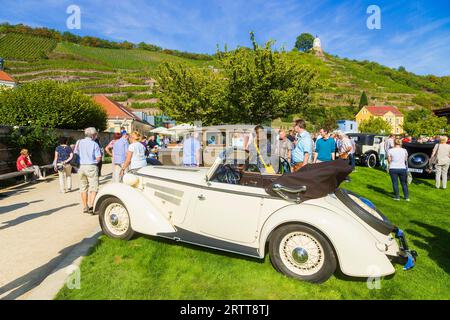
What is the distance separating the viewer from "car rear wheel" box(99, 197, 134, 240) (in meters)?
4.91

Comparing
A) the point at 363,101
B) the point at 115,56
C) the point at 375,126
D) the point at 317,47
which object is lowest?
the point at 375,126

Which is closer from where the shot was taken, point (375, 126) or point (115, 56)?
point (375, 126)

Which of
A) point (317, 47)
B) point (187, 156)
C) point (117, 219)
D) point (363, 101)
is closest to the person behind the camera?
point (117, 219)

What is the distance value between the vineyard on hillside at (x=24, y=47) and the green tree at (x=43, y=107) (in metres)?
74.0

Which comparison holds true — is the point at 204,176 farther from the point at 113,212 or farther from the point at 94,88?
the point at 94,88

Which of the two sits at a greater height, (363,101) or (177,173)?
(363,101)

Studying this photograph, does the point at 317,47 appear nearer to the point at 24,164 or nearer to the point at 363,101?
the point at 363,101

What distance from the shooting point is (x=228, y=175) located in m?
4.57

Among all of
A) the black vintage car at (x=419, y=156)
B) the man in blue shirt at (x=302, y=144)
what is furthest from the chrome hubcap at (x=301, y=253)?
the black vintage car at (x=419, y=156)

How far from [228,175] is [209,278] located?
4.95 feet

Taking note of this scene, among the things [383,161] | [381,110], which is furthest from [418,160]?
[381,110]

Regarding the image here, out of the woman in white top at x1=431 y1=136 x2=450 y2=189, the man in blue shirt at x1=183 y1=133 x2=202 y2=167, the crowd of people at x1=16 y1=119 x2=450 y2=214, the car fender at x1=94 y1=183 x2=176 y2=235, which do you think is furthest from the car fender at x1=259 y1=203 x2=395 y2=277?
the woman in white top at x1=431 y1=136 x2=450 y2=189

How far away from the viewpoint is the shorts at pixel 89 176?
22.0ft
